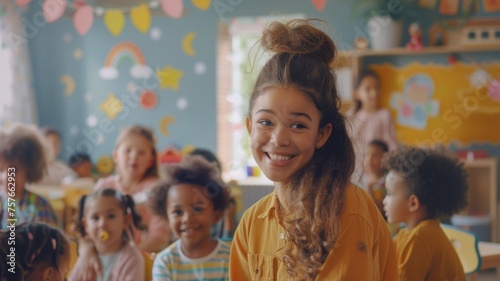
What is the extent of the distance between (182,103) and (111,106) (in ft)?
2.03

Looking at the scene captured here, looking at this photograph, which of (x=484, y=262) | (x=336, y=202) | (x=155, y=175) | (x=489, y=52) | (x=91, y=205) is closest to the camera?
(x=336, y=202)

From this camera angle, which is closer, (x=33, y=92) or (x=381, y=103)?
(x=381, y=103)

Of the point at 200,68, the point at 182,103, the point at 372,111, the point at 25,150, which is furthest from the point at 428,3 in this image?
the point at 25,150

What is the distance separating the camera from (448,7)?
4.45 m

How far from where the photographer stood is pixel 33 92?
16.8 feet

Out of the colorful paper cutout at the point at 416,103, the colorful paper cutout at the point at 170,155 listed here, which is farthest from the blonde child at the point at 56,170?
the colorful paper cutout at the point at 416,103

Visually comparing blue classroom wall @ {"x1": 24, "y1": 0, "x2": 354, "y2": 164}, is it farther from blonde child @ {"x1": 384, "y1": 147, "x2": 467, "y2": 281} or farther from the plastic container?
blonde child @ {"x1": 384, "y1": 147, "x2": 467, "y2": 281}

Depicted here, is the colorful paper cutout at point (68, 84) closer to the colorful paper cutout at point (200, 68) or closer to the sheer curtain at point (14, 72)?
the sheer curtain at point (14, 72)

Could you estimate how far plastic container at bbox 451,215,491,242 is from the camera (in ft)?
13.0

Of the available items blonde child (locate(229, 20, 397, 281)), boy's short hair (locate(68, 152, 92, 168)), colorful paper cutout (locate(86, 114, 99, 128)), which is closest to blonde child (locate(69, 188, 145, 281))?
blonde child (locate(229, 20, 397, 281))

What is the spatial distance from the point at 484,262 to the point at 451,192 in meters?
0.51

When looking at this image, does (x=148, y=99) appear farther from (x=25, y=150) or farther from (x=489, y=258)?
(x=489, y=258)

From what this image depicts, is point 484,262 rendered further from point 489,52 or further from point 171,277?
point 489,52

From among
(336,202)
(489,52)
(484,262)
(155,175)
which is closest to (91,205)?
(155,175)
